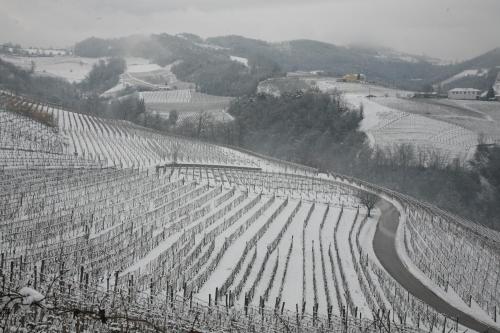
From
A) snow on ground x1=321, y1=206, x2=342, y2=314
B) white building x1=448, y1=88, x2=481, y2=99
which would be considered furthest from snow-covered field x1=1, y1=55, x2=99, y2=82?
snow on ground x1=321, y1=206, x2=342, y2=314

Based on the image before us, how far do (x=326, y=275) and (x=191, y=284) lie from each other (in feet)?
14.5

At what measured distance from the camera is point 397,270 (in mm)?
16625

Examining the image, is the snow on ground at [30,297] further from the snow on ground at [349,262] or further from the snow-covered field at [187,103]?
the snow-covered field at [187,103]

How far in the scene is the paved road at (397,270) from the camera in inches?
517

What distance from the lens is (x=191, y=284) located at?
1234cm

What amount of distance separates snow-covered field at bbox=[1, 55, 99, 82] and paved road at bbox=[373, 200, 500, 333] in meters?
84.7

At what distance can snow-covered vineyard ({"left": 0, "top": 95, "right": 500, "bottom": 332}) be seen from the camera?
28.6ft

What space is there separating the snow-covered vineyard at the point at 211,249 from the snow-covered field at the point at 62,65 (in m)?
72.9

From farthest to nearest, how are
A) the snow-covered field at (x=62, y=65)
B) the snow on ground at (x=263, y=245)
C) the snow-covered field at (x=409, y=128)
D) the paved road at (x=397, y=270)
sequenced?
the snow-covered field at (x=62, y=65) → the snow-covered field at (x=409, y=128) → the paved road at (x=397, y=270) → the snow on ground at (x=263, y=245)

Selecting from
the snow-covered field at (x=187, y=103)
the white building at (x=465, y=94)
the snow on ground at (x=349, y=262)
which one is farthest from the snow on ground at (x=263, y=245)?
the white building at (x=465, y=94)

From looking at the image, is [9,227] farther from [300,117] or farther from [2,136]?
[300,117]

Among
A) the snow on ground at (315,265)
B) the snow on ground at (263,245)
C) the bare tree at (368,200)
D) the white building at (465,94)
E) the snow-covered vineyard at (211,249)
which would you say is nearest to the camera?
the snow-covered vineyard at (211,249)

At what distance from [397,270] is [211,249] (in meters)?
6.47

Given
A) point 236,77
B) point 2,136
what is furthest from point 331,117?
point 2,136
